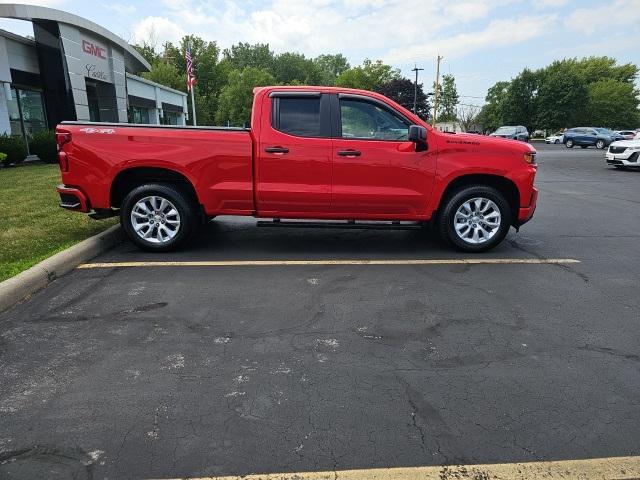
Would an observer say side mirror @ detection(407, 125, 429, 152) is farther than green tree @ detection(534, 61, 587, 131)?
No

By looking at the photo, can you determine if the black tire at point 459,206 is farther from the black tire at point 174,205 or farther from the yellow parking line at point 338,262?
the black tire at point 174,205

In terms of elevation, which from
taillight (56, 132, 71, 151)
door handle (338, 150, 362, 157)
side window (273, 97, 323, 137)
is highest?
side window (273, 97, 323, 137)

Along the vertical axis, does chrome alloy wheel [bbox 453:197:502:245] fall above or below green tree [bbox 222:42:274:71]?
below

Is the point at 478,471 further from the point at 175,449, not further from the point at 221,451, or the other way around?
the point at 175,449

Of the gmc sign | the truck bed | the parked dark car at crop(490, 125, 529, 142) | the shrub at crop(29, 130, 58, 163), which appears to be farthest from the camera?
the parked dark car at crop(490, 125, 529, 142)

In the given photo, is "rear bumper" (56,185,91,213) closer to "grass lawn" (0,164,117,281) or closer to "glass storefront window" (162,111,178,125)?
"grass lawn" (0,164,117,281)

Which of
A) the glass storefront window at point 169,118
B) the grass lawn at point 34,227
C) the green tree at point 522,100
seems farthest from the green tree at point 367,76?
the grass lawn at point 34,227

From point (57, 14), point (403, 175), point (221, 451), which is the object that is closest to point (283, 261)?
point (403, 175)

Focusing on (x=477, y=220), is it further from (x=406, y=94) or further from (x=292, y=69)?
(x=292, y=69)

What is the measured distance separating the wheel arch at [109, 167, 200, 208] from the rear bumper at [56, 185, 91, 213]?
0.30 m

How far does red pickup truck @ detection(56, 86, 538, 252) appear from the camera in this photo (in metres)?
5.86

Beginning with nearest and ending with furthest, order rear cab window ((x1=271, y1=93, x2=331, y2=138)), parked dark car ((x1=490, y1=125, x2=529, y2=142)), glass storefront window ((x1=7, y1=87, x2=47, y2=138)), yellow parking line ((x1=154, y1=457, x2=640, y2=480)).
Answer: yellow parking line ((x1=154, y1=457, x2=640, y2=480)) → rear cab window ((x1=271, y1=93, x2=331, y2=138)) → glass storefront window ((x1=7, y1=87, x2=47, y2=138)) → parked dark car ((x1=490, y1=125, x2=529, y2=142))

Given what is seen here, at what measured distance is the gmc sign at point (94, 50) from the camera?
21.6m

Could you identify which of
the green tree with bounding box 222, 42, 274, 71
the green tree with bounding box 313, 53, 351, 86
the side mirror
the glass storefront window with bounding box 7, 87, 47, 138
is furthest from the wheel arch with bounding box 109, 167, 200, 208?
the green tree with bounding box 313, 53, 351, 86
